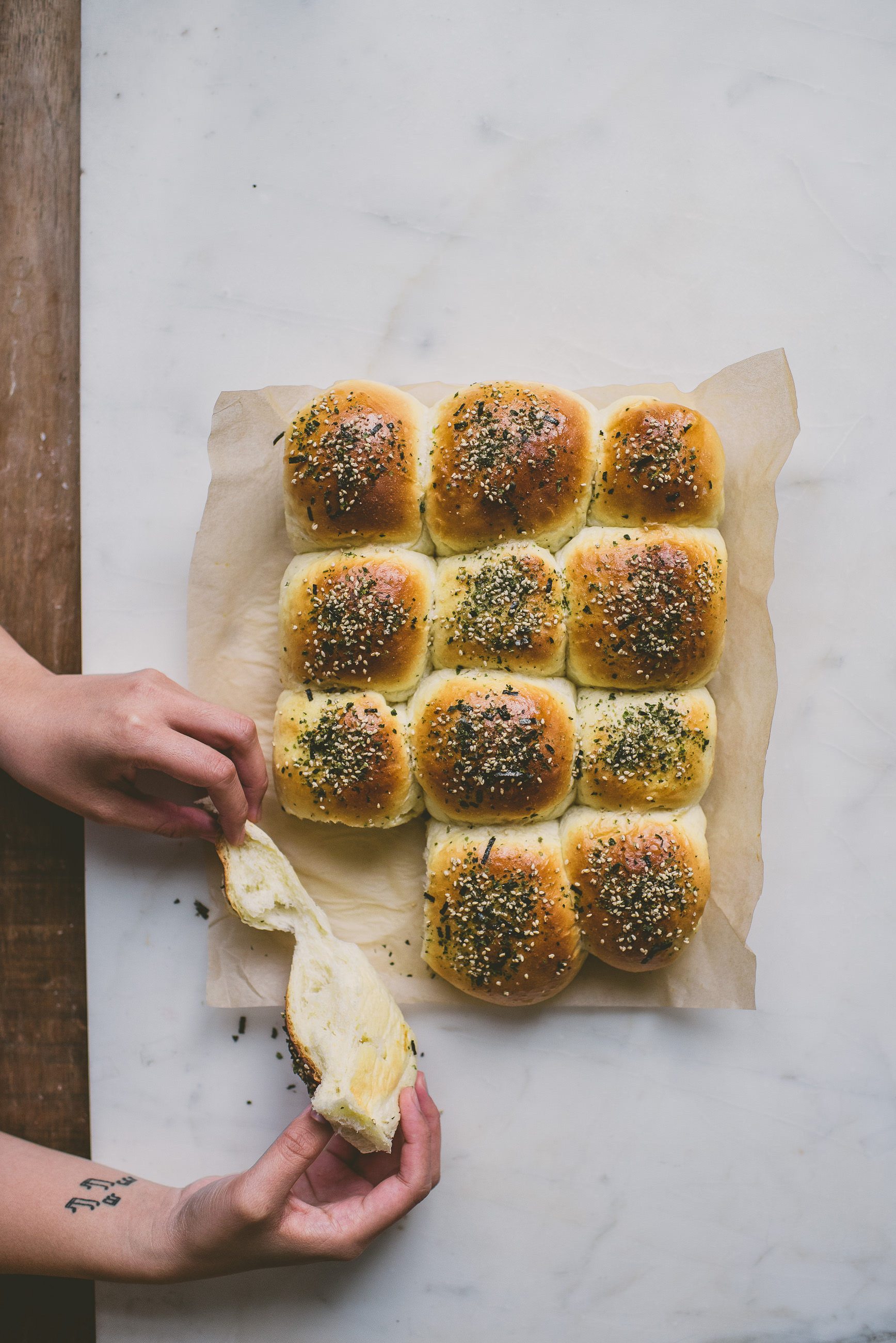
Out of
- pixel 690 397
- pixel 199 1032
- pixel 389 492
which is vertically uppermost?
pixel 690 397

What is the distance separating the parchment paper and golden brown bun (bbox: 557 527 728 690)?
0.16 metres

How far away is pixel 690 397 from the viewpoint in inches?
85.8

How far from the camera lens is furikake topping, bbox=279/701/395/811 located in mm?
2006

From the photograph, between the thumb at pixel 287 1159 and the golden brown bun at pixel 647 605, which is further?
the golden brown bun at pixel 647 605

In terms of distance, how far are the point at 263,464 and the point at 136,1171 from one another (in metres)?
1.86

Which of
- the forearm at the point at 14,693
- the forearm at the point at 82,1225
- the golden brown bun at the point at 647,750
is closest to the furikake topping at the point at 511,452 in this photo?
the golden brown bun at the point at 647,750

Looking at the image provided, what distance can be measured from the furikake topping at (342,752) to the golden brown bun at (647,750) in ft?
1.61

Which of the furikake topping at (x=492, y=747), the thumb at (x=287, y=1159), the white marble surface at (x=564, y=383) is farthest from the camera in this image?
the white marble surface at (x=564, y=383)

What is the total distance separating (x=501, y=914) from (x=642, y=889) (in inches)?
13.1

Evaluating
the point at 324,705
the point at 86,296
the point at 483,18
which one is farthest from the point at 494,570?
the point at 483,18

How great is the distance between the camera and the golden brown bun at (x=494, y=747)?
77.9 inches

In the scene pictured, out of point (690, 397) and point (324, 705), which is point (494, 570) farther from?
point (690, 397)

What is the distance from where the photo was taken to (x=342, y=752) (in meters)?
2.01

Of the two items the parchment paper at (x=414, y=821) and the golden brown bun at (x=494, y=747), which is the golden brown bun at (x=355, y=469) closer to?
the parchment paper at (x=414, y=821)
